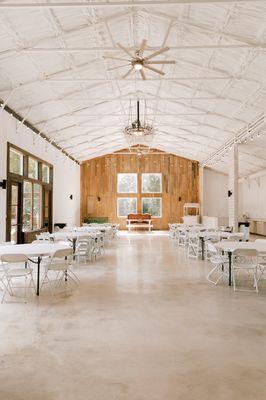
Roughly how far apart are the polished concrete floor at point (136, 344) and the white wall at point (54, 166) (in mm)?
4938

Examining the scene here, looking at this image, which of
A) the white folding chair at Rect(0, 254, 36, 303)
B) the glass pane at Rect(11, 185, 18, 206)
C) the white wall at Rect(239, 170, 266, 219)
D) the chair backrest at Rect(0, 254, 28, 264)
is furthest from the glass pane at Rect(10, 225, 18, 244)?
the white wall at Rect(239, 170, 266, 219)

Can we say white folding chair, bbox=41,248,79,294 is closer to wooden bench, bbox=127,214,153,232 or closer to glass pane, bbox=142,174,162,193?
wooden bench, bbox=127,214,153,232

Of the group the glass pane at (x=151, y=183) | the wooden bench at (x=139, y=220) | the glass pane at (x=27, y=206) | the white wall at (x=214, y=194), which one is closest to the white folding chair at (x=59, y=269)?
the glass pane at (x=27, y=206)

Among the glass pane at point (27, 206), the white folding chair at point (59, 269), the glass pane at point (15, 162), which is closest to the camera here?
the white folding chair at point (59, 269)

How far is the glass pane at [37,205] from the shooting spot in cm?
1248

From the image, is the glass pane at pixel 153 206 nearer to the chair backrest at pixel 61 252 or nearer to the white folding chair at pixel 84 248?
the white folding chair at pixel 84 248

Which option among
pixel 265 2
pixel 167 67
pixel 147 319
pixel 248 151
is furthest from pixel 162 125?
pixel 147 319

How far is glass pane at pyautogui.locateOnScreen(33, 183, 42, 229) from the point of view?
40.9 feet

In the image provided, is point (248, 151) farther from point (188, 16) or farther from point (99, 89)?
point (188, 16)

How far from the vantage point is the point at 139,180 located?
21.6 metres

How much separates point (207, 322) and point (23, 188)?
8.15 m

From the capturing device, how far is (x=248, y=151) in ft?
48.8

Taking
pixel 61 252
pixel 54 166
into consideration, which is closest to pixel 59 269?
pixel 61 252

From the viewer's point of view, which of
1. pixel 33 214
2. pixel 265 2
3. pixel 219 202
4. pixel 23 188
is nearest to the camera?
pixel 265 2
